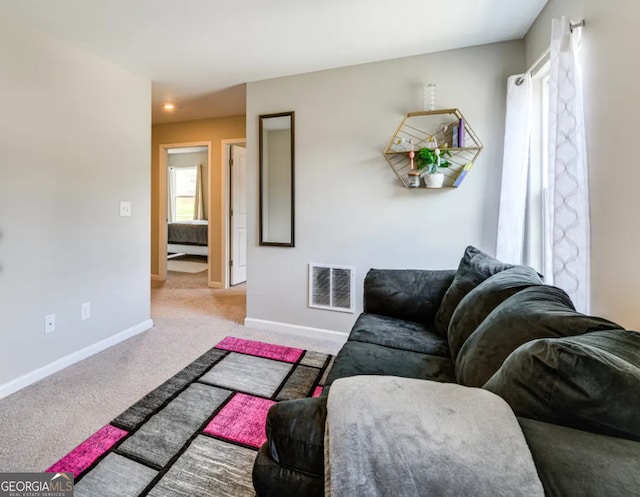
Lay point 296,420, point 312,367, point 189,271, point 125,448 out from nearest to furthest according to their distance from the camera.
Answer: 1. point 296,420
2. point 125,448
3. point 312,367
4. point 189,271

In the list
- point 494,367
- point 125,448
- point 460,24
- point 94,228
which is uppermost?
point 460,24

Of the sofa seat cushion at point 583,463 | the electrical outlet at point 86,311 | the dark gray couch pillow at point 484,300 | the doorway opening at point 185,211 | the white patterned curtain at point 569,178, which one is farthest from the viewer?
the doorway opening at point 185,211

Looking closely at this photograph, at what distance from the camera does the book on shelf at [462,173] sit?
7.90 ft

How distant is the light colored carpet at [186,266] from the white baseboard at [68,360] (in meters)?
3.02

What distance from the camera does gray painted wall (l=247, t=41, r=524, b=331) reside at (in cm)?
244

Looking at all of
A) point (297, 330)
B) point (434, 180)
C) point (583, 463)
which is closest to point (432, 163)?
point (434, 180)

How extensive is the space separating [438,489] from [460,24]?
2.53 meters

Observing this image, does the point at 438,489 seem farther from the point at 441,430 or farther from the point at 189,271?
the point at 189,271

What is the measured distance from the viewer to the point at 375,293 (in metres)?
2.13

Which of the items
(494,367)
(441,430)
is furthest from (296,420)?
(494,367)

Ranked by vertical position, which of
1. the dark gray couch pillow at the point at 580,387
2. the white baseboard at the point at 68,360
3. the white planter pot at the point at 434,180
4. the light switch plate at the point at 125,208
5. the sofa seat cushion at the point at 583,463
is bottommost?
the white baseboard at the point at 68,360

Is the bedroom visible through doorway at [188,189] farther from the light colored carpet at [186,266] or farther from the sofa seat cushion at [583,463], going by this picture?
the sofa seat cushion at [583,463]

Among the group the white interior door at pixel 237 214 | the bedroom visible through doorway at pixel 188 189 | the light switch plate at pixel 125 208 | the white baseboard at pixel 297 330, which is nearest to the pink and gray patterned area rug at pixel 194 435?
the white baseboard at pixel 297 330

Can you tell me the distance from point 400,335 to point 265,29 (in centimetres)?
213
